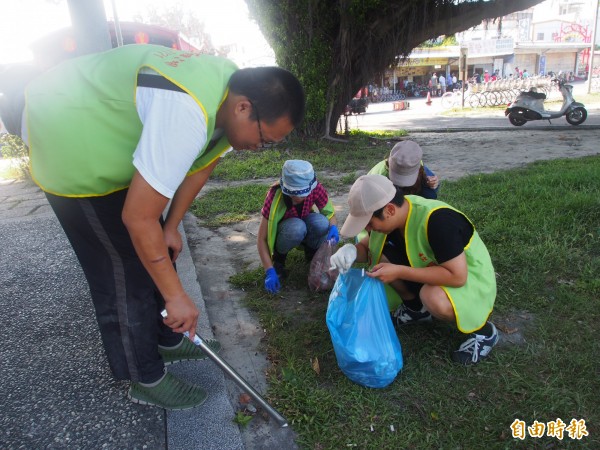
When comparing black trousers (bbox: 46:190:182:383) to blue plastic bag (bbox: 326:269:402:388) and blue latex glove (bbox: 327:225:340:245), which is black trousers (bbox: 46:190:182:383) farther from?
blue latex glove (bbox: 327:225:340:245)

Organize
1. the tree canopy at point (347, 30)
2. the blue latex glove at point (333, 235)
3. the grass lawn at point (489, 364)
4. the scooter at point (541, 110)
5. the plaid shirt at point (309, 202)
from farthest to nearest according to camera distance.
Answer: the scooter at point (541, 110) < the tree canopy at point (347, 30) < the plaid shirt at point (309, 202) < the blue latex glove at point (333, 235) < the grass lawn at point (489, 364)

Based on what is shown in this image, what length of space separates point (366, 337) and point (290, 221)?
115 centimetres

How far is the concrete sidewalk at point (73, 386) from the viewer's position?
167 centimetres

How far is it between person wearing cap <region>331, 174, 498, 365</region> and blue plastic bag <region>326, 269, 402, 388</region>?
0.36 feet

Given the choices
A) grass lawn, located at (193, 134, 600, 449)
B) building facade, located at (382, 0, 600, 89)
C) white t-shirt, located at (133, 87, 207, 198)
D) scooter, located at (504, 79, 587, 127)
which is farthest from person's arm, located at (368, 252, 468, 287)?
building facade, located at (382, 0, 600, 89)

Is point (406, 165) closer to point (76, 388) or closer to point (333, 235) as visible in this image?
point (333, 235)

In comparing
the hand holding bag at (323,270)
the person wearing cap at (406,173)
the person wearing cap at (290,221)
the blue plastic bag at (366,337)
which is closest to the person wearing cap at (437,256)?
the blue plastic bag at (366,337)

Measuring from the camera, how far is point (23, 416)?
Answer: 5.90 ft

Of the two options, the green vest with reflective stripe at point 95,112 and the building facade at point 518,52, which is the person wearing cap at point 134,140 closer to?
the green vest with reflective stripe at point 95,112

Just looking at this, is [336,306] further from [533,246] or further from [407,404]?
[533,246]

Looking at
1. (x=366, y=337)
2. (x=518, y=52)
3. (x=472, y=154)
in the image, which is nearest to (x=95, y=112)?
(x=366, y=337)

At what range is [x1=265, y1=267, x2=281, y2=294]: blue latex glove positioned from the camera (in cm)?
274

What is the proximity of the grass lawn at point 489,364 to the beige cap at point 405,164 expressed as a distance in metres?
0.83

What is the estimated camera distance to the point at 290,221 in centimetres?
285
